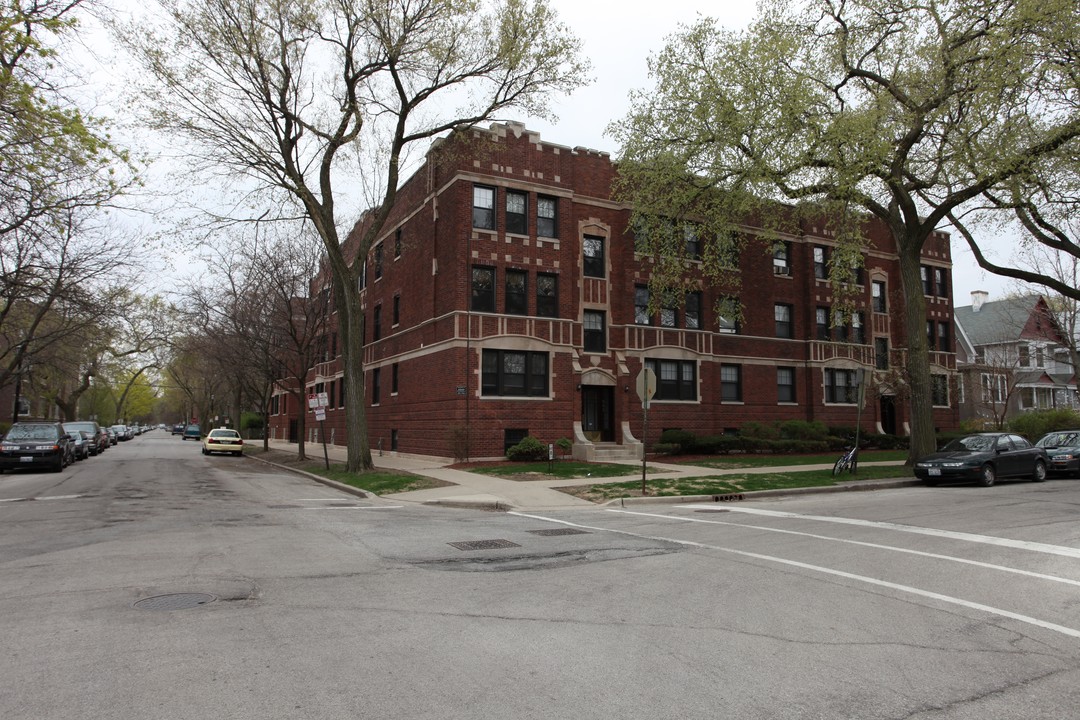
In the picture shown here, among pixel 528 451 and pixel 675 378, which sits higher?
pixel 675 378

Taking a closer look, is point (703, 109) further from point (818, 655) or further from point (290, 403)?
point (290, 403)

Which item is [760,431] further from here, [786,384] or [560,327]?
[560,327]

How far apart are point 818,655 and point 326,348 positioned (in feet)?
129

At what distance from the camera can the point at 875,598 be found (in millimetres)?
6715

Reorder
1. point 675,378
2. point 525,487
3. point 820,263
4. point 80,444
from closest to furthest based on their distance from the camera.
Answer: point 525,487
point 675,378
point 80,444
point 820,263

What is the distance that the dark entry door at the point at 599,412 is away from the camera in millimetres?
27922

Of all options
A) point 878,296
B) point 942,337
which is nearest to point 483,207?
point 878,296

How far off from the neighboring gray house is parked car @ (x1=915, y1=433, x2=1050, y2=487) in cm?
2410

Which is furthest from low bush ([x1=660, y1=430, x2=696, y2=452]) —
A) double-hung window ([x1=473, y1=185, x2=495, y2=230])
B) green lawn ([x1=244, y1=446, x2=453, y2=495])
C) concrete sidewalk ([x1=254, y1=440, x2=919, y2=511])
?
green lawn ([x1=244, y1=446, x2=453, y2=495])

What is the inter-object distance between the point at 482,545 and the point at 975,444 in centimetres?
1636

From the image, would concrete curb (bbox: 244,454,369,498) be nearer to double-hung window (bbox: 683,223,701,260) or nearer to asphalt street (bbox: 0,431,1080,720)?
asphalt street (bbox: 0,431,1080,720)

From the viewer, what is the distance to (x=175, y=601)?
620 centimetres

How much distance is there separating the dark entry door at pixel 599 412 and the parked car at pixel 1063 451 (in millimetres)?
14380

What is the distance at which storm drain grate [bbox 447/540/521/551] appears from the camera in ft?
30.9
